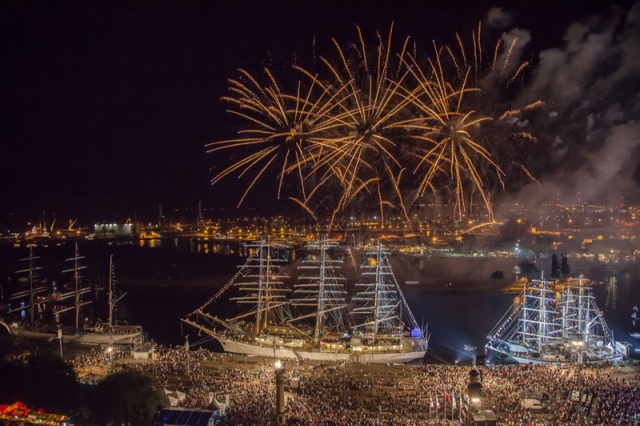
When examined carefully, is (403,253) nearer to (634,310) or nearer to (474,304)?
(474,304)

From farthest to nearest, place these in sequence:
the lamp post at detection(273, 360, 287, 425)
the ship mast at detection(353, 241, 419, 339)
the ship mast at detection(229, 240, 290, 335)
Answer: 1. the ship mast at detection(229, 240, 290, 335)
2. the ship mast at detection(353, 241, 419, 339)
3. the lamp post at detection(273, 360, 287, 425)

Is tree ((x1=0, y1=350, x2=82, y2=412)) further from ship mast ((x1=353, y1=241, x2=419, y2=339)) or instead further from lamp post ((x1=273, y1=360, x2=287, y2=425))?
ship mast ((x1=353, y1=241, x2=419, y2=339))

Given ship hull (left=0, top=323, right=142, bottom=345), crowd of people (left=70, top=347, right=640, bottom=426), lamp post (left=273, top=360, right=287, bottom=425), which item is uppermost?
lamp post (left=273, top=360, right=287, bottom=425)

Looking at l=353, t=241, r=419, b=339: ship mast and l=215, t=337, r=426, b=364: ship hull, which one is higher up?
l=353, t=241, r=419, b=339: ship mast

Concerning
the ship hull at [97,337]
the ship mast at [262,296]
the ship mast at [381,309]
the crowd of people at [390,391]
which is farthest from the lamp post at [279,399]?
the ship hull at [97,337]

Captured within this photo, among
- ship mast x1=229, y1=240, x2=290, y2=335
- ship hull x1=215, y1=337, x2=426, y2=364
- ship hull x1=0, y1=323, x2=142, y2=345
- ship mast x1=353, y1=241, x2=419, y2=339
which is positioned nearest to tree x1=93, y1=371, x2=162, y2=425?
ship hull x1=215, y1=337, x2=426, y2=364

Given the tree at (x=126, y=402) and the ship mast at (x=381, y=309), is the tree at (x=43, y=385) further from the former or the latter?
the ship mast at (x=381, y=309)

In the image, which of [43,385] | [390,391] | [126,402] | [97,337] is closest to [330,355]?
[390,391]
